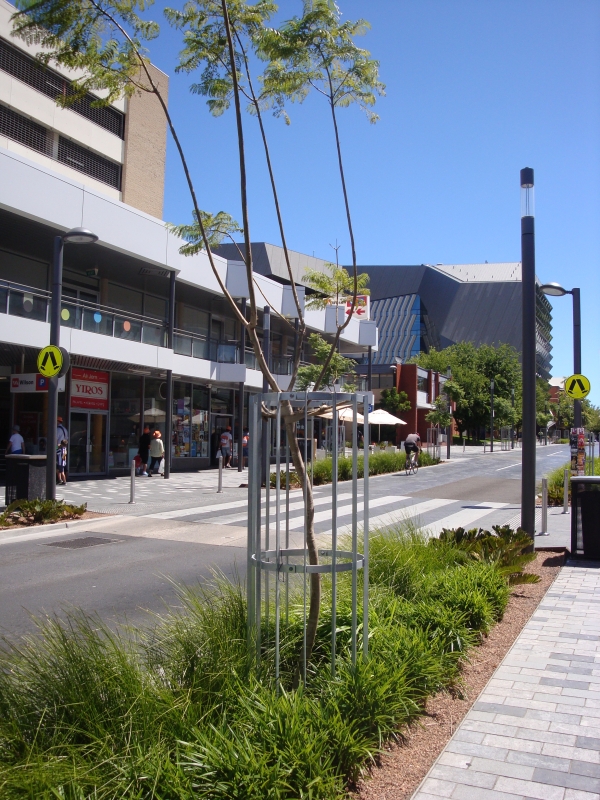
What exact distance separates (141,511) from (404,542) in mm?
9753

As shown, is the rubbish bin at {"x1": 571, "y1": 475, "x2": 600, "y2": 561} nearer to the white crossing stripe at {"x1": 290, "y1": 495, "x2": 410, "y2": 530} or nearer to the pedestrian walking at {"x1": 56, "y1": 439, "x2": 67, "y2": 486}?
the white crossing stripe at {"x1": 290, "y1": 495, "x2": 410, "y2": 530}

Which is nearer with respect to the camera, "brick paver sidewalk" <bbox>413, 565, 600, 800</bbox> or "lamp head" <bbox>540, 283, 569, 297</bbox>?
"brick paver sidewalk" <bbox>413, 565, 600, 800</bbox>

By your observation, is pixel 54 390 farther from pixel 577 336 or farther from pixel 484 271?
pixel 484 271

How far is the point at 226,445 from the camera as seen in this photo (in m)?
29.5

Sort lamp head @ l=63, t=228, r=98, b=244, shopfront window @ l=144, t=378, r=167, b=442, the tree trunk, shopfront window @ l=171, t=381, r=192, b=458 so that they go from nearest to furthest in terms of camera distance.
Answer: the tree trunk → lamp head @ l=63, t=228, r=98, b=244 → shopfront window @ l=144, t=378, r=167, b=442 → shopfront window @ l=171, t=381, r=192, b=458

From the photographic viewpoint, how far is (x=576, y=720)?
4.36 meters

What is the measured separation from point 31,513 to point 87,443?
1121cm

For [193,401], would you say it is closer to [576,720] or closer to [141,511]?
[141,511]

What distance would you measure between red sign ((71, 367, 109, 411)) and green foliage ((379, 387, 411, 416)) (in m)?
33.0

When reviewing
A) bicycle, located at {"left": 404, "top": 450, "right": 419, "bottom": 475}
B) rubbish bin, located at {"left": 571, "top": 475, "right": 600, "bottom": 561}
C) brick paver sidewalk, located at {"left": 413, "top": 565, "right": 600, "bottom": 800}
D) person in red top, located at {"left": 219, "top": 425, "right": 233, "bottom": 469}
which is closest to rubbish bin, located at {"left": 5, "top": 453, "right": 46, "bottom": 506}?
rubbish bin, located at {"left": 571, "top": 475, "right": 600, "bottom": 561}

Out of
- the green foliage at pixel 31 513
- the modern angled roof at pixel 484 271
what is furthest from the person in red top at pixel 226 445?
the modern angled roof at pixel 484 271

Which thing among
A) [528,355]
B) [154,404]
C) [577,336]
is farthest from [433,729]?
[154,404]

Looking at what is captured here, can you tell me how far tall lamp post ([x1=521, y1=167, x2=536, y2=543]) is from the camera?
31.8 ft

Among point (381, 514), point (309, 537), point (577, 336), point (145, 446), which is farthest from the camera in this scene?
point (145, 446)
